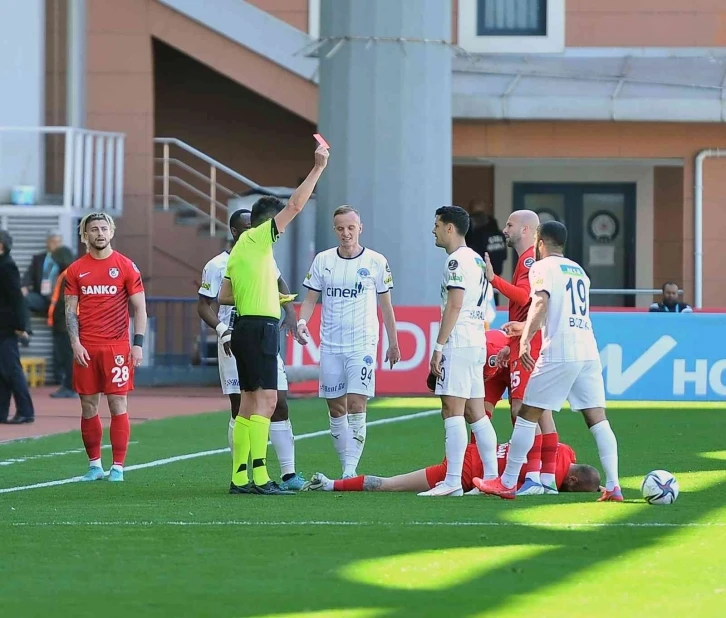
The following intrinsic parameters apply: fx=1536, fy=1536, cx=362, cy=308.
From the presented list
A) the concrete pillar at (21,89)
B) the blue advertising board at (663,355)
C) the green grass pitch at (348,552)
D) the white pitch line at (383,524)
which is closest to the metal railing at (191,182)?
the concrete pillar at (21,89)

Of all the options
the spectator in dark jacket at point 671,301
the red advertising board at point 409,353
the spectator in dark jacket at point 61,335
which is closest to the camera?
the spectator in dark jacket at point 61,335

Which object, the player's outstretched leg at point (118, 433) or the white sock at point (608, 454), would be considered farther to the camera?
the player's outstretched leg at point (118, 433)

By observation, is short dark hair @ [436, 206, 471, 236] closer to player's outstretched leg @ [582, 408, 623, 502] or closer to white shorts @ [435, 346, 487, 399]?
white shorts @ [435, 346, 487, 399]

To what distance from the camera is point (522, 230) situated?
10.5 meters

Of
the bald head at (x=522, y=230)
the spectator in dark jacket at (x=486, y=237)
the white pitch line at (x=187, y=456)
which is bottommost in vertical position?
the white pitch line at (x=187, y=456)

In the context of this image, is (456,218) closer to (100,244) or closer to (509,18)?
(100,244)

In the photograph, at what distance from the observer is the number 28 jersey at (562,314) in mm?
9516

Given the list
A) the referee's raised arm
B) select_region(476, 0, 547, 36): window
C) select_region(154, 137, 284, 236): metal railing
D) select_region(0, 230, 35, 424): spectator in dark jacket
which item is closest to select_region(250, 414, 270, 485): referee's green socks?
the referee's raised arm

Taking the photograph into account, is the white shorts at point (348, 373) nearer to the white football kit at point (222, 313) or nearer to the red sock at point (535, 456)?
the white football kit at point (222, 313)

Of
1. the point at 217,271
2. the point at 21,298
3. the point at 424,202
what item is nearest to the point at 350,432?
the point at 217,271

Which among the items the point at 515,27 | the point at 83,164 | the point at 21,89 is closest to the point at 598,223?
the point at 515,27

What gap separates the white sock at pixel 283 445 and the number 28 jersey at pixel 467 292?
1434 mm

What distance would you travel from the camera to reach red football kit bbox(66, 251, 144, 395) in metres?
11.1

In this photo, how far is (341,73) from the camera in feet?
72.1
